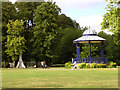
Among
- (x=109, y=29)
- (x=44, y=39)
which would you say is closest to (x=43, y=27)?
(x=44, y=39)

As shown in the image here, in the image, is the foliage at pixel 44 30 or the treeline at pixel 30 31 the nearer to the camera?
the treeline at pixel 30 31

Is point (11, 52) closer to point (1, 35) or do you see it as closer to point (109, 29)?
point (1, 35)

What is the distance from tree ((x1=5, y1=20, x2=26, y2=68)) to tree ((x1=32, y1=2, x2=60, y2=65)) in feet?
8.24

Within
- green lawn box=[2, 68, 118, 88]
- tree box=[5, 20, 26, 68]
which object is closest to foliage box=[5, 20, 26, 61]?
tree box=[5, 20, 26, 68]

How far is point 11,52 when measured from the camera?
5344cm

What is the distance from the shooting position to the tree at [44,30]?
54.8 metres

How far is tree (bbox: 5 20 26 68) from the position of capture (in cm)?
5341

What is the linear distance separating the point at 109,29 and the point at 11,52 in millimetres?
25104

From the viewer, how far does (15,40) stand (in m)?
53.8

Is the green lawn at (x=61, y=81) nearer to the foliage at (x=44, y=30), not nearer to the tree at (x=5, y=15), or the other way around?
the foliage at (x=44, y=30)

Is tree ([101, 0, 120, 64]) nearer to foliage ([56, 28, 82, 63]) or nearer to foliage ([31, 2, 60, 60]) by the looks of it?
foliage ([31, 2, 60, 60])

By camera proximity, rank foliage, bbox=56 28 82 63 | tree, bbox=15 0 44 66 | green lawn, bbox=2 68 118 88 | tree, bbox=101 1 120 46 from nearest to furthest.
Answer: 1. green lawn, bbox=2 68 118 88
2. tree, bbox=101 1 120 46
3. tree, bbox=15 0 44 66
4. foliage, bbox=56 28 82 63

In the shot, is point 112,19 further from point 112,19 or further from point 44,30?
point 44,30

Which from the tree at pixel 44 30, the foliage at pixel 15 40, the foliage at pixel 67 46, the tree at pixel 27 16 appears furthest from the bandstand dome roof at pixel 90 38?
the foliage at pixel 67 46
